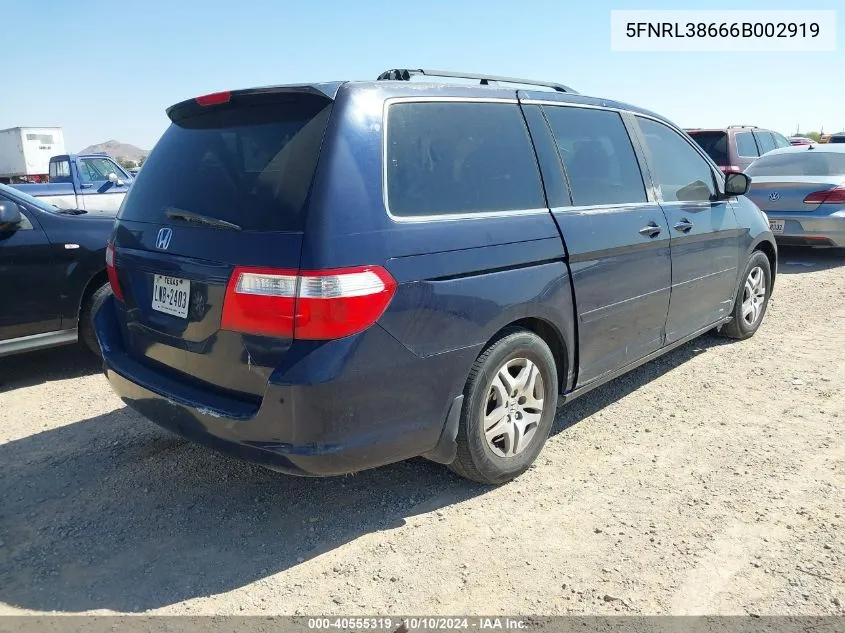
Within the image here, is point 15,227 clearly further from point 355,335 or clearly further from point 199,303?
point 355,335

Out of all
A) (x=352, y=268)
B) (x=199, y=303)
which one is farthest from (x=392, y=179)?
(x=199, y=303)

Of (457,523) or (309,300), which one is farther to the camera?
(457,523)

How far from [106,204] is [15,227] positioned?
6.91 metres

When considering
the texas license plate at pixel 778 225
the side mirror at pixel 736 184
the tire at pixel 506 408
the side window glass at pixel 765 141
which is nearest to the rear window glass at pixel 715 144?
the side window glass at pixel 765 141

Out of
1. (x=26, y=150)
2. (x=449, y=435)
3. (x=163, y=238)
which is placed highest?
(x=26, y=150)

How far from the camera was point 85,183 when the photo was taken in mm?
14461

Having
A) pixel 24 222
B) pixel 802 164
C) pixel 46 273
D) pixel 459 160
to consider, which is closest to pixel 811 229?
pixel 802 164

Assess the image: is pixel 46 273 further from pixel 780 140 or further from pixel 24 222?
pixel 780 140

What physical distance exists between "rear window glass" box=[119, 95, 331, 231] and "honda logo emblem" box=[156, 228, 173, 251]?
0.08m

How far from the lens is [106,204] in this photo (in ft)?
36.9

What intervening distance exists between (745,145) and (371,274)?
12043mm

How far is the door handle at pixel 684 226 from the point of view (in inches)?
170

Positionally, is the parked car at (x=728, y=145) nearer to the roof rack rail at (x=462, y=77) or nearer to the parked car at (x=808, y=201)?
the parked car at (x=808, y=201)

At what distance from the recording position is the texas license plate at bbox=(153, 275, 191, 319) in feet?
9.27
